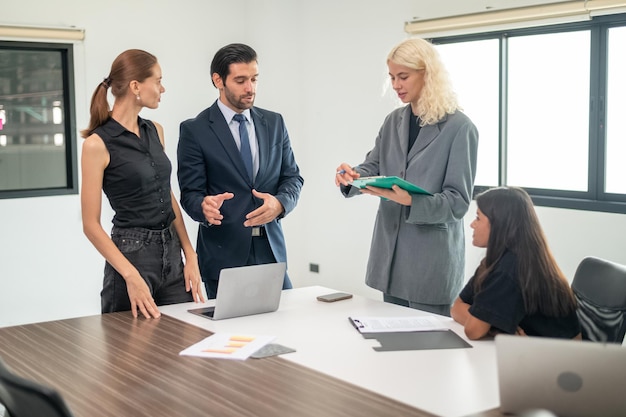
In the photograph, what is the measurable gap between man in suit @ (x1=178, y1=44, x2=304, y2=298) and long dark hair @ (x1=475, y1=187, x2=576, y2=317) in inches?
41.0

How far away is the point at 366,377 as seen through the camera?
1941 millimetres

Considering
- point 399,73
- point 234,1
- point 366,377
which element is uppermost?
point 234,1

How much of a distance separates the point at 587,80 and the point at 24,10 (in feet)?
12.1

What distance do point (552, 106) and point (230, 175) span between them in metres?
2.45

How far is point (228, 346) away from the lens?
2.22 meters

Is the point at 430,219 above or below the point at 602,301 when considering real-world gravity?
above

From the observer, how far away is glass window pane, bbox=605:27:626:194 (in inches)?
170

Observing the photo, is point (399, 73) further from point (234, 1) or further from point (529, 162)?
point (234, 1)

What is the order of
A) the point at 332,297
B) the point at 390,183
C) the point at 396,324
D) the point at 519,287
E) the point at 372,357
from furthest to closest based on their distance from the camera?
1. the point at 332,297
2. the point at 390,183
3. the point at 396,324
4. the point at 519,287
5. the point at 372,357

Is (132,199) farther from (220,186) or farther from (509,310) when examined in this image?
(509,310)

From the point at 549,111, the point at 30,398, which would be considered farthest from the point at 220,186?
the point at 549,111

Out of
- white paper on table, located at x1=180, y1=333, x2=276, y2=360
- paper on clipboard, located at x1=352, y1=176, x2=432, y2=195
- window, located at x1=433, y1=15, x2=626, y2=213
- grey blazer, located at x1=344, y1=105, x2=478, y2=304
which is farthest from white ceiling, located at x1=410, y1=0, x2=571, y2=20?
white paper on table, located at x1=180, y1=333, x2=276, y2=360

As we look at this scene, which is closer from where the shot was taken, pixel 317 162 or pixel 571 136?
pixel 571 136

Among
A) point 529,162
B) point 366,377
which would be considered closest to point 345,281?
point 529,162
